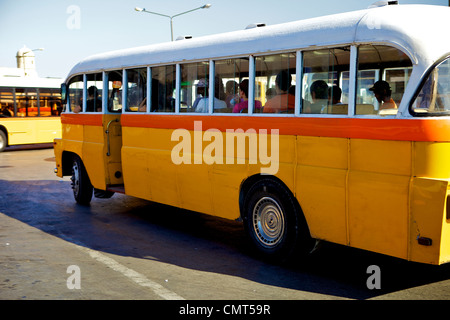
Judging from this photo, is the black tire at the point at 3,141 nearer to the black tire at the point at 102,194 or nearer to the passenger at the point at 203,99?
the black tire at the point at 102,194

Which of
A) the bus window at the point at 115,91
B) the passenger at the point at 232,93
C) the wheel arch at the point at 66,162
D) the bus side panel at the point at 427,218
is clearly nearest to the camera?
the bus side panel at the point at 427,218

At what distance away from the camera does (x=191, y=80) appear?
7949mm

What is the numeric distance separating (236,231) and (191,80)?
2362 mm

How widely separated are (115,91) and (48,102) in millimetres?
17575

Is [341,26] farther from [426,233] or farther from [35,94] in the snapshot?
[35,94]

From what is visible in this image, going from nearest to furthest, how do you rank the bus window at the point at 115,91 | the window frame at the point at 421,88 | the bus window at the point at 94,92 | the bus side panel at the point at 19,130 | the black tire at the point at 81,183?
the window frame at the point at 421,88 → the bus window at the point at 115,91 → the bus window at the point at 94,92 → the black tire at the point at 81,183 → the bus side panel at the point at 19,130

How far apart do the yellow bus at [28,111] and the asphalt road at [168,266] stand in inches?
611

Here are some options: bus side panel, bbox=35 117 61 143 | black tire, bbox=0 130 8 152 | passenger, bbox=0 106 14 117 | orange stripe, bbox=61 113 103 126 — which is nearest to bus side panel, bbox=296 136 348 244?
orange stripe, bbox=61 113 103 126

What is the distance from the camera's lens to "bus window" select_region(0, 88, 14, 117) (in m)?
24.3

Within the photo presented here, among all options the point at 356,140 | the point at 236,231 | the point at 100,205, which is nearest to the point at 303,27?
the point at 356,140

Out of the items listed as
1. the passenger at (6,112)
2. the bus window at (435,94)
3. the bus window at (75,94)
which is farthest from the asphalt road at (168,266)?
the passenger at (6,112)

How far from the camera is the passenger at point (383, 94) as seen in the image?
5480mm

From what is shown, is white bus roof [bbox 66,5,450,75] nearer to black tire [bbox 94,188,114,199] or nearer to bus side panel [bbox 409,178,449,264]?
bus side panel [bbox 409,178,449,264]

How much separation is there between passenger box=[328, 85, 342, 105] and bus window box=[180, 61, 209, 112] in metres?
2.11
